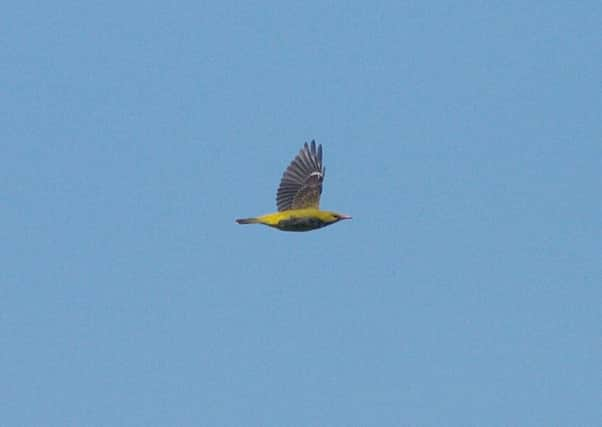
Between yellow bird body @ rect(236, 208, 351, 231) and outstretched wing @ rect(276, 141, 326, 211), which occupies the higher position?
outstretched wing @ rect(276, 141, 326, 211)

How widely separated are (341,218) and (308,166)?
1759mm

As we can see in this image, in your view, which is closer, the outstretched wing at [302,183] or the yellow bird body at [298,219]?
the yellow bird body at [298,219]

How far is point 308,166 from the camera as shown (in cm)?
2231

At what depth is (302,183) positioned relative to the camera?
72.7 feet

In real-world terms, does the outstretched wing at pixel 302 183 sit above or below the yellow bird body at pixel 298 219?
above

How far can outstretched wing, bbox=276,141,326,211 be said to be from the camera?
22.0m

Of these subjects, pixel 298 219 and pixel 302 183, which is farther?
pixel 302 183

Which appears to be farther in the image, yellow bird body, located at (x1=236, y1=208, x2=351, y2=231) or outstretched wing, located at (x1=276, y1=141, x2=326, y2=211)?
outstretched wing, located at (x1=276, y1=141, x2=326, y2=211)

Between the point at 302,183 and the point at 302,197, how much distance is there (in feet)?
1.14

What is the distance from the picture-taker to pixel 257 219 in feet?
69.2

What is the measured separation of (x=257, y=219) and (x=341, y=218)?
1.86 m

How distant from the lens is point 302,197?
2203cm

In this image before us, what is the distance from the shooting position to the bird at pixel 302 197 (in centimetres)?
2101

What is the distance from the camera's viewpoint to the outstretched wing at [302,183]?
21984 mm
